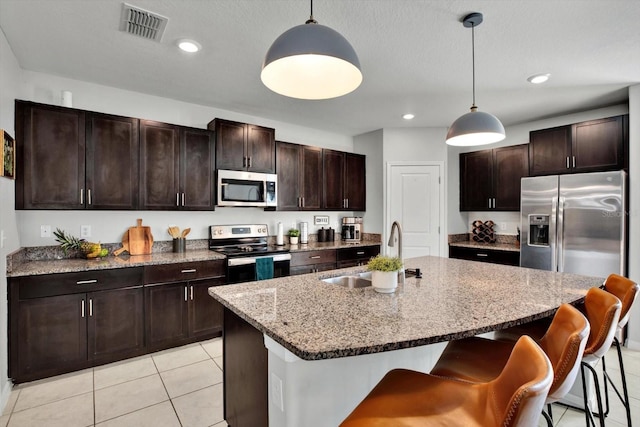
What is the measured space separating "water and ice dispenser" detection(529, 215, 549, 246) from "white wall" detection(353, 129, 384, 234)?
189 centimetres

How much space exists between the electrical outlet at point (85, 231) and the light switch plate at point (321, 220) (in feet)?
9.27

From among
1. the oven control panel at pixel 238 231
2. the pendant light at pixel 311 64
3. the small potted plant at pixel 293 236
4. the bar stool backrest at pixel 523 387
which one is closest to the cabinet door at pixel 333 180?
the small potted plant at pixel 293 236

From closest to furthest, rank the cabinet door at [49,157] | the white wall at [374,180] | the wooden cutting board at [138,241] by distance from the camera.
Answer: the cabinet door at [49,157]
the wooden cutting board at [138,241]
the white wall at [374,180]

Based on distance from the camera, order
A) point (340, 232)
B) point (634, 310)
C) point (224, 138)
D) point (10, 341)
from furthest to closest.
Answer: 1. point (340, 232)
2. point (224, 138)
3. point (634, 310)
4. point (10, 341)

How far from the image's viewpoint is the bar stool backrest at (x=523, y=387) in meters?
0.77

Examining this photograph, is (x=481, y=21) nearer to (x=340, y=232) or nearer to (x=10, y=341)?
(x=340, y=232)

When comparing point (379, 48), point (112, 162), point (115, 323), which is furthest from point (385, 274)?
point (112, 162)

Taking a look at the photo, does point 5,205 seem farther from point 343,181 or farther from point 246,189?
point 343,181

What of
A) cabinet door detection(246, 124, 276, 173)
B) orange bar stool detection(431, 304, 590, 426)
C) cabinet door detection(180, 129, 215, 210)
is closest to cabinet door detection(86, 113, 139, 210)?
cabinet door detection(180, 129, 215, 210)

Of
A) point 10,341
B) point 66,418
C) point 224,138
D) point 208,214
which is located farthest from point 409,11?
point 10,341

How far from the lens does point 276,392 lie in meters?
1.35

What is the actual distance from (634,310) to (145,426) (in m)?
4.41

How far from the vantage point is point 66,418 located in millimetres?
2092

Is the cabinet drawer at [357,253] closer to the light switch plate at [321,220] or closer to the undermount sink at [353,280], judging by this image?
the light switch plate at [321,220]
